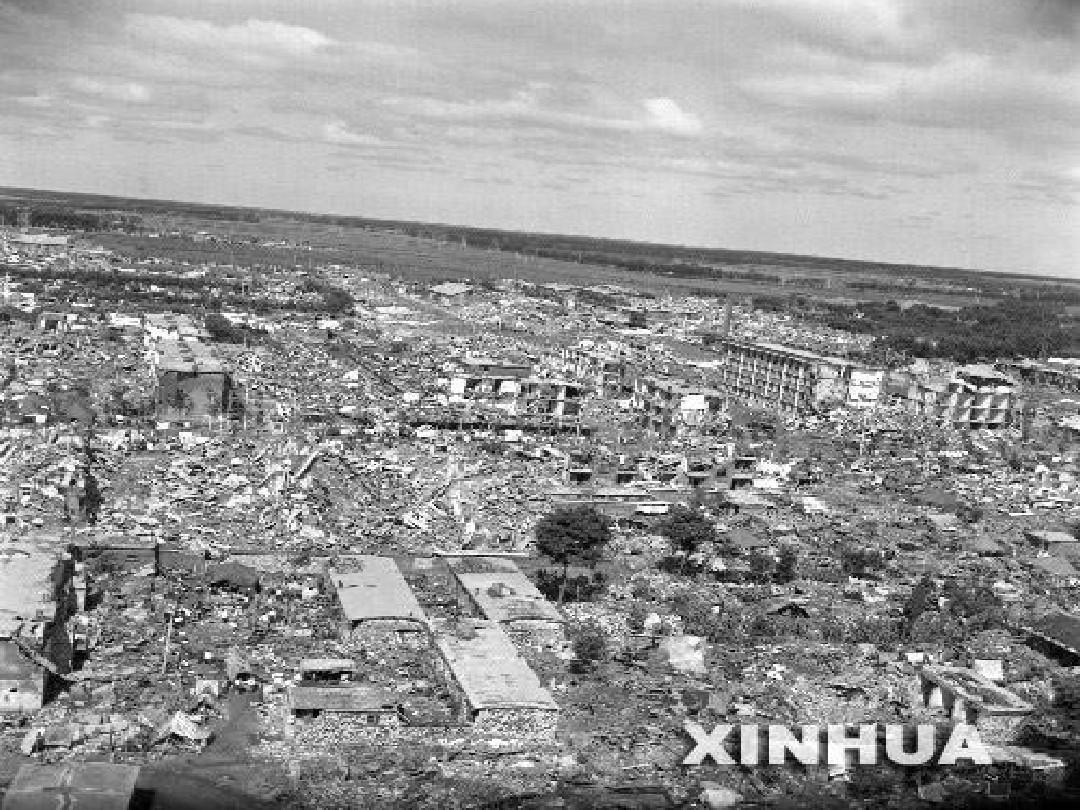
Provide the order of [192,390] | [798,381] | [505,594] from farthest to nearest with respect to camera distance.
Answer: [798,381] → [192,390] → [505,594]

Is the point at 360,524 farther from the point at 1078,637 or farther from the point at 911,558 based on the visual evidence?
the point at 1078,637

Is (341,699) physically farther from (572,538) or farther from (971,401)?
(971,401)

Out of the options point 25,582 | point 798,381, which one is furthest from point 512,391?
point 25,582

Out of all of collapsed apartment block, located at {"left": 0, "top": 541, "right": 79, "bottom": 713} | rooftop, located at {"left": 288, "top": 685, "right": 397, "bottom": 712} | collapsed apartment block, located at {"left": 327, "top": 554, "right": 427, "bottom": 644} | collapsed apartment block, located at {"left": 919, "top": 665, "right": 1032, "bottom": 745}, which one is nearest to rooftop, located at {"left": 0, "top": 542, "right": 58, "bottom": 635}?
collapsed apartment block, located at {"left": 0, "top": 541, "right": 79, "bottom": 713}

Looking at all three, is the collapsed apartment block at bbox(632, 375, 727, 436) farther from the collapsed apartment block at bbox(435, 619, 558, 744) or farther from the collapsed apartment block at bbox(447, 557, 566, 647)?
the collapsed apartment block at bbox(435, 619, 558, 744)

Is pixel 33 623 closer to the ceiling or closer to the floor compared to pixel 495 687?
closer to the ceiling

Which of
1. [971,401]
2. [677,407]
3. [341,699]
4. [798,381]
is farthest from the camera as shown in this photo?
[798,381]

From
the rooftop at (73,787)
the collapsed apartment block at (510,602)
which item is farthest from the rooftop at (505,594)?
the rooftop at (73,787)
